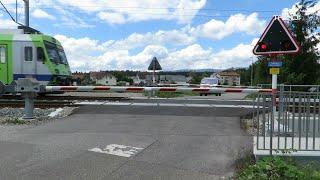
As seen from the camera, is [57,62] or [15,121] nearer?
[15,121]

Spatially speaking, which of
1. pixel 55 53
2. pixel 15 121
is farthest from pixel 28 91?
pixel 55 53

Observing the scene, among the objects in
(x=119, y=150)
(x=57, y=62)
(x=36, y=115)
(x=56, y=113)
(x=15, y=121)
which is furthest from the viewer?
(x=57, y=62)

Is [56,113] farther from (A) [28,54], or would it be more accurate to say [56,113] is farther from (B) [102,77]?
(B) [102,77]

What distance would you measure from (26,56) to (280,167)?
19419 millimetres

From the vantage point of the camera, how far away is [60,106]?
62.7ft

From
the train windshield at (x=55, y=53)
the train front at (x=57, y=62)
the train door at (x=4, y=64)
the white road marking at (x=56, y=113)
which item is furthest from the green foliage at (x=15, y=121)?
the train windshield at (x=55, y=53)

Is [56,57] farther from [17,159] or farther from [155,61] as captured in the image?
[17,159]

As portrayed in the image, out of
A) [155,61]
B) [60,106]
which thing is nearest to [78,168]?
[60,106]

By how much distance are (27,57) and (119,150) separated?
16105mm

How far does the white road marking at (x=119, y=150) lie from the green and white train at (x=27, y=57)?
15.4 m

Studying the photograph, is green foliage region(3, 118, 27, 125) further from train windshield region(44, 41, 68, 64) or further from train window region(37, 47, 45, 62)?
train windshield region(44, 41, 68, 64)

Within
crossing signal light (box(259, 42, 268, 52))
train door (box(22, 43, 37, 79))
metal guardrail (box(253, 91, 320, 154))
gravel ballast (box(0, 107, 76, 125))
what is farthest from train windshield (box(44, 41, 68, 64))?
metal guardrail (box(253, 91, 320, 154))

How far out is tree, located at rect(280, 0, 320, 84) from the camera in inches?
1088

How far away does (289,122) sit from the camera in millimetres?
8750
